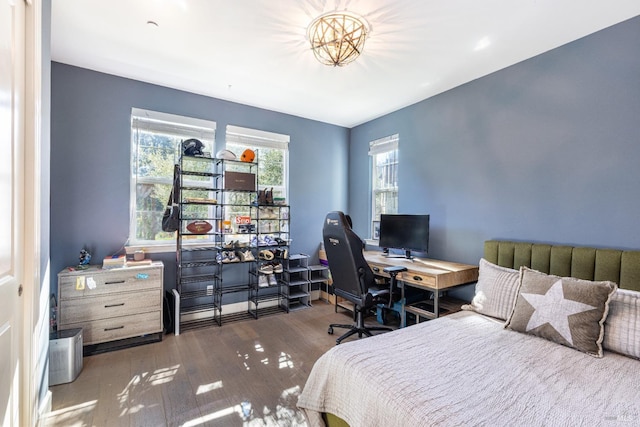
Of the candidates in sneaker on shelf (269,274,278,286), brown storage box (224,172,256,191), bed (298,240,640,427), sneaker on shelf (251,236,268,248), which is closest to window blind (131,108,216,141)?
brown storage box (224,172,256,191)

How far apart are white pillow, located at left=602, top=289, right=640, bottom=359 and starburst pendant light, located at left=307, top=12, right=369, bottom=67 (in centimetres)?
231

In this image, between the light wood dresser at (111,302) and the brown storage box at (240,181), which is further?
the brown storage box at (240,181)

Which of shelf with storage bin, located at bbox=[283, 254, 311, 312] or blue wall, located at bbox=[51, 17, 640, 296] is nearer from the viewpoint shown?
blue wall, located at bbox=[51, 17, 640, 296]

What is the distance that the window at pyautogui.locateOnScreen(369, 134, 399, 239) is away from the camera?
4000 millimetres

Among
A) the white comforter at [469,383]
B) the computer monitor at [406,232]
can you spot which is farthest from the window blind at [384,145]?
the white comforter at [469,383]

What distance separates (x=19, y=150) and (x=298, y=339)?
253 cm

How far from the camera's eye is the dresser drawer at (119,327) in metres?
2.55

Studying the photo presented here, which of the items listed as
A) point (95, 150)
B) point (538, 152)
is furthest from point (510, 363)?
point (95, 150)

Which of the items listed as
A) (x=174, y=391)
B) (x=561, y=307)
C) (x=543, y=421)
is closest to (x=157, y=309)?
(x=174, y=391)

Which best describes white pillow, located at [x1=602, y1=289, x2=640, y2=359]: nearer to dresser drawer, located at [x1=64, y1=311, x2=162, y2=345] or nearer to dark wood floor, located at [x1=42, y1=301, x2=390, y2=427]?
dark wood floor, located at [x1=42, y1=301, x2=390, y2=427]

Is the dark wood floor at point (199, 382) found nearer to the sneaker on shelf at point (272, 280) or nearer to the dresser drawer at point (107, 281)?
the dresser drawer at point (107, 281)

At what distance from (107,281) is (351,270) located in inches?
87.5

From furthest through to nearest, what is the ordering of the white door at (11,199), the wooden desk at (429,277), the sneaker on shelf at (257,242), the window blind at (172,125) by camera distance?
the sneaker on shelf at (257,242) → the window blind at (172,125) → the wooden desk at (429,277) → the white door at (11,199)

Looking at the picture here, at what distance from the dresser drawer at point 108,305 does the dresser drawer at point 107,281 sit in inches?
1.8
